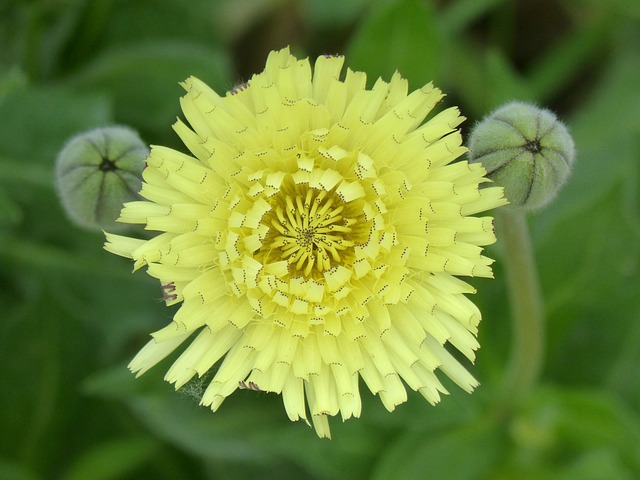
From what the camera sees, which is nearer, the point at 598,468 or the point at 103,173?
the point at 103,173

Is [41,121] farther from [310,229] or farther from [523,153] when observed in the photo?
[523,153]

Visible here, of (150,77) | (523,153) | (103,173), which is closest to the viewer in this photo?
(523,153)

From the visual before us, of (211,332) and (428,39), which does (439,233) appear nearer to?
(211,332)

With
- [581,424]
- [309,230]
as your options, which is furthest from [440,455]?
[309,230]

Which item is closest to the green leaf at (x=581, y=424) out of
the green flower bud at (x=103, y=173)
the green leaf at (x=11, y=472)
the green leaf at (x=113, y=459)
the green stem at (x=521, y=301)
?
the green stem at (x=521, y=301)

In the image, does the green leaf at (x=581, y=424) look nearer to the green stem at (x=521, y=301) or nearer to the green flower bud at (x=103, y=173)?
the green stem at (x=521, y=301)

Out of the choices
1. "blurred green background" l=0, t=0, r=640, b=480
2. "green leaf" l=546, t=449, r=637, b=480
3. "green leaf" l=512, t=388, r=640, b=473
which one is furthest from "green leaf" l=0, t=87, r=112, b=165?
"green leaf" l=546, t=449, r=637, b=480

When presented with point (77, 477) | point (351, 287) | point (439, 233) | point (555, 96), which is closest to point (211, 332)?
point (351, 287)
